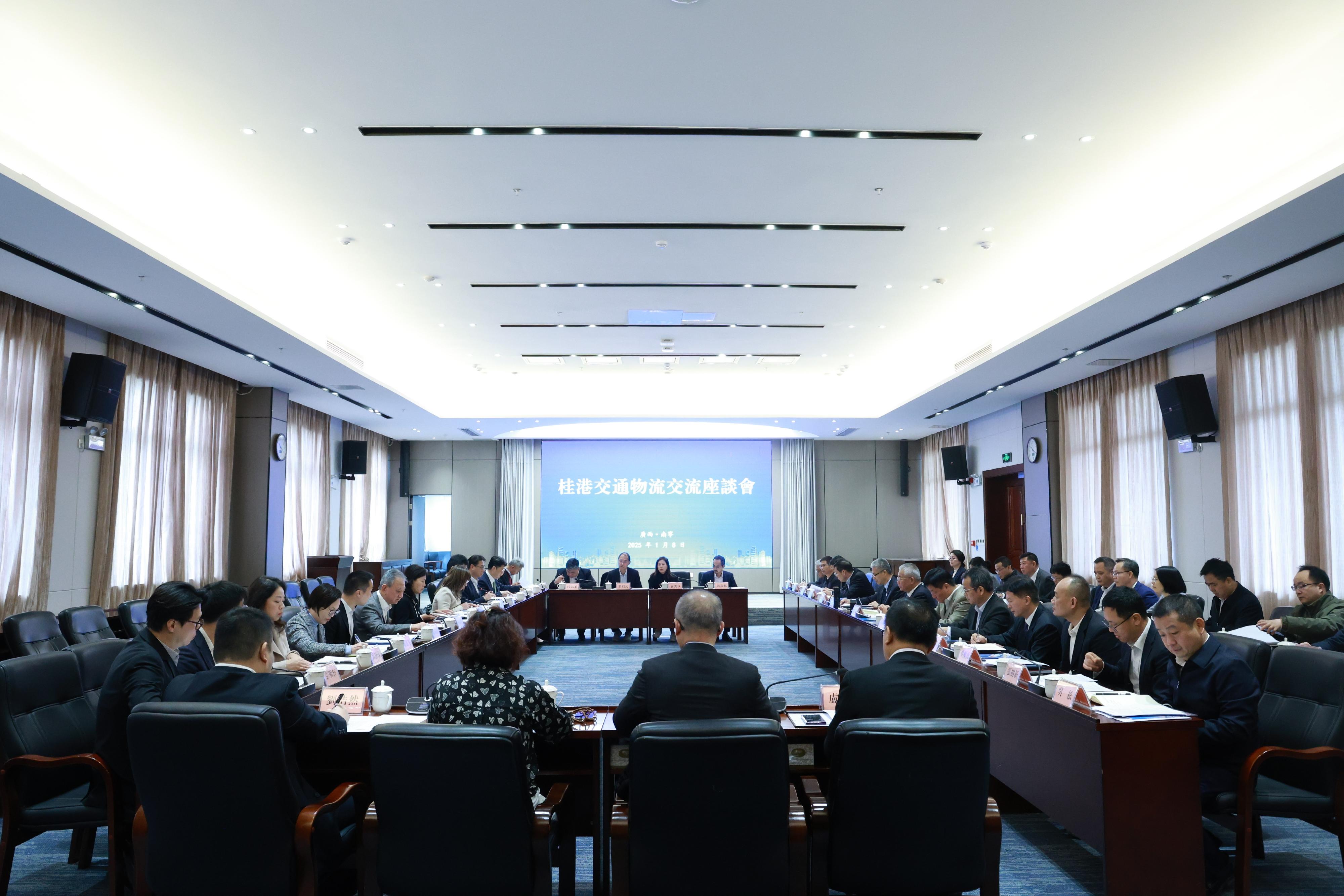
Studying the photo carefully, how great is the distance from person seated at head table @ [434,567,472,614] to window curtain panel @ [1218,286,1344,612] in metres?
6.60

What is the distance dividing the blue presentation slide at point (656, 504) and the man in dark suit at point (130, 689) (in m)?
11.7

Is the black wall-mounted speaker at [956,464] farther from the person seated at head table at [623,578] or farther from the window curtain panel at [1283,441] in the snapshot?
the window curtain panel at [1283,441]

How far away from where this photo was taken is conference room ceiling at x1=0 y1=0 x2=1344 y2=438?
3.79m

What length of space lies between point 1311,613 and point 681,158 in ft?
16.5

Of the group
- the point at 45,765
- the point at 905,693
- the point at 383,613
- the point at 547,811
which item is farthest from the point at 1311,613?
the point at 45,765

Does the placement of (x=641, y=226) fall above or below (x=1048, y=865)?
above

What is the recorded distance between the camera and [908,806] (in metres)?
2.23

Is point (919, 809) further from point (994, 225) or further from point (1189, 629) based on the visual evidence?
point (994, 225)

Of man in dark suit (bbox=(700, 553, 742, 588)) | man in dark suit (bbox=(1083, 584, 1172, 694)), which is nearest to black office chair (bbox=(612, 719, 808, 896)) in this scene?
man in dark suit (bbox=(1083, 584, 1172, 694))

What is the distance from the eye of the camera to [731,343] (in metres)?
9.77

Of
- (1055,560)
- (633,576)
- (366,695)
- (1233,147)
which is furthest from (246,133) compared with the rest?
(1055,560)

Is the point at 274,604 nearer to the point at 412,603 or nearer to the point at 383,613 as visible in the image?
the point at 383,613

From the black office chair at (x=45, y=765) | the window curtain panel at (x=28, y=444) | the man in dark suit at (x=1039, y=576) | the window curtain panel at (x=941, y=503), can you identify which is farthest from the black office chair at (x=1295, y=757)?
the window curtain panel at (x=941, y=503)

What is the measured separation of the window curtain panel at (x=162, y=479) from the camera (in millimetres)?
7520
